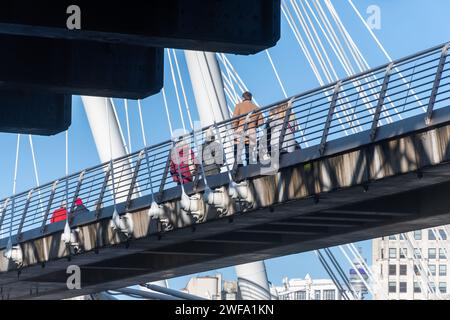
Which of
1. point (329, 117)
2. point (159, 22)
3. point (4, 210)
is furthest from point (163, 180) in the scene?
point (159, 22)

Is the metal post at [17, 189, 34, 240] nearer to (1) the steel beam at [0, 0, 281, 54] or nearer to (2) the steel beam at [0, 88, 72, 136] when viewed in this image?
(2) the steel beam at [0, 88, 72, 136]

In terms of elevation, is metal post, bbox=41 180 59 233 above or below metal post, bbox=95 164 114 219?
above

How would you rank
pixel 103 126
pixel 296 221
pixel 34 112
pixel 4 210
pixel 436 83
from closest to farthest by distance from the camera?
pixel 436 83, pixel 34 112, pixel 296 221, pixel 4 210, pixel 103 126

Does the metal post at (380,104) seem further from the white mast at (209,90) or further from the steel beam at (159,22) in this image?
the white mast at (209,90)

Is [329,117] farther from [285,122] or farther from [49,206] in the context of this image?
[49,206]

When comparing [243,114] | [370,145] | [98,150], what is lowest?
[370,145]

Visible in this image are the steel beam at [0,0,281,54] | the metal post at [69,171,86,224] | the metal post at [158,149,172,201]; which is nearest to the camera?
the steel beam at [0,0,281,54]

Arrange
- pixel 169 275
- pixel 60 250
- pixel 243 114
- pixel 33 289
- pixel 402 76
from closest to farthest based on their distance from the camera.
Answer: pixel 402 76, pixel 243 114, pixel 60 250, pixel 169 275, pixel 33 289

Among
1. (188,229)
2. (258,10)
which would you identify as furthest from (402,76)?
(188,229)

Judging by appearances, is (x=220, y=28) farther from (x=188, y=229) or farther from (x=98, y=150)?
(x=98, y=150)

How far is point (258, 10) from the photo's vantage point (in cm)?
2042

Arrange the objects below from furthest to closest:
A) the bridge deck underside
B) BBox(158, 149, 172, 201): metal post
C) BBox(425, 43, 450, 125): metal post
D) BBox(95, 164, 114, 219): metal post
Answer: BBox(95, 164, 114, 219): metal post → BBox(158, 149, 172, 201): metal post → the bridge deck underside → BBox(425, 43, 450, 125): metal post

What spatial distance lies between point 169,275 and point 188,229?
10.7 metres

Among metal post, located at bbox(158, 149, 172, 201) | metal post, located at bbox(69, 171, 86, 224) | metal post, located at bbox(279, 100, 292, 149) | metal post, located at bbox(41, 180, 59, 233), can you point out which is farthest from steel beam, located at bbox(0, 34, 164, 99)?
metal post, located at bbox(41, 180, 59, 233)
